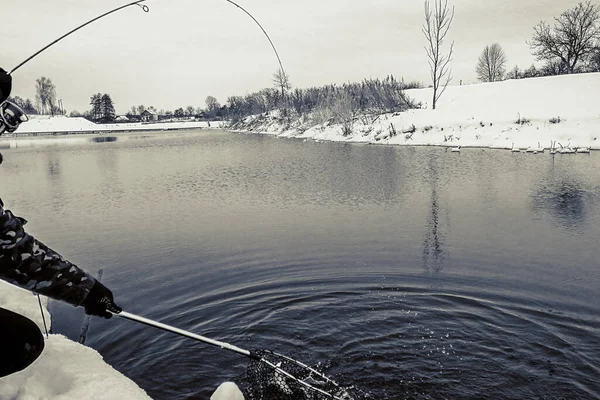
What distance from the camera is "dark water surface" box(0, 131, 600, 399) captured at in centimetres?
557

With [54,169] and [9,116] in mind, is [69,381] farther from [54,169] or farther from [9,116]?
[54,169]

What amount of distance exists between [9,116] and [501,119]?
128ft

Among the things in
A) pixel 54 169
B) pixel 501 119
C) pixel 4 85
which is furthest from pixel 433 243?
pixel 501 119

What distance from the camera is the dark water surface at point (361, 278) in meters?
5.57

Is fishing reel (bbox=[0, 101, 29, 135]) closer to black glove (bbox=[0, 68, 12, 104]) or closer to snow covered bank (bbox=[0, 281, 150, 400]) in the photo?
black glove (bbox=[0, 68, 12, 104])

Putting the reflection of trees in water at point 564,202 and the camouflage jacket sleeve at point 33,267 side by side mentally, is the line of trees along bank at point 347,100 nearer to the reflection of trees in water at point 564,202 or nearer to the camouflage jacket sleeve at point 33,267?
the reflection of trees in water at point 564,202

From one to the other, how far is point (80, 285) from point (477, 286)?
659 cm

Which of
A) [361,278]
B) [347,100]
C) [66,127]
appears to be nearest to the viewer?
[361,278]

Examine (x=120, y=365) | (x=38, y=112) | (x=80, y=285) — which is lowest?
(x=120, y=365)

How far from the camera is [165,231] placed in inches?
496

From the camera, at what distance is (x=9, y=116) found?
8.38ft

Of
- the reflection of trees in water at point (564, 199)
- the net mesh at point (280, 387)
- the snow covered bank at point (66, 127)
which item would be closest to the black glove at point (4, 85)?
the net mesh at point (280, 387)

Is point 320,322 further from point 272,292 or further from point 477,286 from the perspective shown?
point 477,286

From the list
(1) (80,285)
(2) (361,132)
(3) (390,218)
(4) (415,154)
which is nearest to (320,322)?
(1) (80,285)
